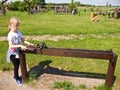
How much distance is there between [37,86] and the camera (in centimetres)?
659

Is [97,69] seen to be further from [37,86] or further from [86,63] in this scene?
[37,86]

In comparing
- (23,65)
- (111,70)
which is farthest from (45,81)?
(111,70)

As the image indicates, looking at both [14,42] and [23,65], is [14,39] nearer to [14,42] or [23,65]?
[14,42]

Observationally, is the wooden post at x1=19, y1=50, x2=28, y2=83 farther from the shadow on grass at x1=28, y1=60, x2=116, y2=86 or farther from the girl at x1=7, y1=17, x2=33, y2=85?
the shadow on grass at x1=28, y1=60, x2=116, y2=86

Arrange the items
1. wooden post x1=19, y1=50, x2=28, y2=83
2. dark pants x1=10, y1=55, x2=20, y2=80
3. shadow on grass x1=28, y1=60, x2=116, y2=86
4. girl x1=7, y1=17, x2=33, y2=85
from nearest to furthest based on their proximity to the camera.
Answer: girl x1=7, y1=17, x2=33, y2=85
wooden post x1=19, y1=50, x2=28, y2=83
dark pants x1=10, y1=55, x2=20, y2=80
shadow on grass x1=28, y1=60, x2=116, y2=86

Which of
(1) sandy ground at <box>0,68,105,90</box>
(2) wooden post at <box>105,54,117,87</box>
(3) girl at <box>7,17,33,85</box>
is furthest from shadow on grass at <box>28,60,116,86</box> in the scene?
(2) wooden post at <box>105,54,117,87</box>

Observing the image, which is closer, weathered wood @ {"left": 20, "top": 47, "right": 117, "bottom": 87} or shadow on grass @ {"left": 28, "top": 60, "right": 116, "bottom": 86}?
weathered wood @ {"left": 20, "top": 47, "right": 117, "bottom": 87}

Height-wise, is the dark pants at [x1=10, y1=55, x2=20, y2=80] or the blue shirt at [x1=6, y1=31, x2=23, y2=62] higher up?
the blue shirt at [x1=6, y1=31, x2=23, y2=62]

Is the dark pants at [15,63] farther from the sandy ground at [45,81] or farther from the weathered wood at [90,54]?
the weathered wood at [90,54]

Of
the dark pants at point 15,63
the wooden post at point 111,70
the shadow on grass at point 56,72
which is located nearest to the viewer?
the wooden post at point 111,70

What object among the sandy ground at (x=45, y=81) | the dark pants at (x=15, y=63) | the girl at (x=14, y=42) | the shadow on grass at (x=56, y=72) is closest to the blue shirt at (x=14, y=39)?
the girl at (x=14, y=42)

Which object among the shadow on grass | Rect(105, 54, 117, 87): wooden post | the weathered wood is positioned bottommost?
the shadow on grass

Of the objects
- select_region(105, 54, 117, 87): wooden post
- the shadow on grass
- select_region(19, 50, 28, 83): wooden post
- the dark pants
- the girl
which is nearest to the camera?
select_region(105, 54, 117, 87): wooden post

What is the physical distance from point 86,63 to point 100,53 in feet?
8.05
